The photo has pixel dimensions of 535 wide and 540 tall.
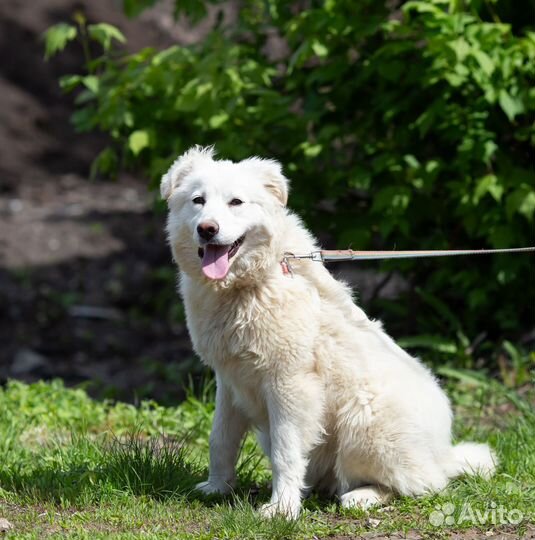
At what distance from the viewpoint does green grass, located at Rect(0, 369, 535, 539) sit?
12.6 ft

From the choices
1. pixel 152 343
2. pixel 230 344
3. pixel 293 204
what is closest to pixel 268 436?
pixel 230 344

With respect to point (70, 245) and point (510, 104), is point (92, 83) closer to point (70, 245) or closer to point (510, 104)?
point (510, 104)

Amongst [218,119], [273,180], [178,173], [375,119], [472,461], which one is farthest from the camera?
[375,119]

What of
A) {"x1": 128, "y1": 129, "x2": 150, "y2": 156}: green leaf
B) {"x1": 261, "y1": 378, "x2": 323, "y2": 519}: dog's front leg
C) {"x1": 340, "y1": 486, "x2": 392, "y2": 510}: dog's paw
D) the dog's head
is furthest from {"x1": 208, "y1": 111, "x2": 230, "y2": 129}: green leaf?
{"x1": 340, "y1": 486, "x2": 392, "y2": 510}: dog's paw

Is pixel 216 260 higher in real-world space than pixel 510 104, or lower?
lower

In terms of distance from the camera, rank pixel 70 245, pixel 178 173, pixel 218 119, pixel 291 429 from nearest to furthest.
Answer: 1. pixel 291 429
2. pixel 178 173
3. pixel 218 119
4. pixel 70 245

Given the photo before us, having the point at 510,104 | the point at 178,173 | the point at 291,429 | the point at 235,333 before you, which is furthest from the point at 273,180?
the point at 510,104

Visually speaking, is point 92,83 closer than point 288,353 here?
No

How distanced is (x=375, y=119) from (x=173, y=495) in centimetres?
376

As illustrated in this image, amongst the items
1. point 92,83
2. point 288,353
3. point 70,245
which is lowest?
point 70,245

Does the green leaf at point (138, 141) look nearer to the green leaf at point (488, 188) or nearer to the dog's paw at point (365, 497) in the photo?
the green leaf at point (488, 188)

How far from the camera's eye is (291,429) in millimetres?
4055

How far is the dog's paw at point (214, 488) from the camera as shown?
171 inches

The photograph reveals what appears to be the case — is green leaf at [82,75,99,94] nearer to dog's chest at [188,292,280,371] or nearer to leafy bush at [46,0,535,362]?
leafy bush at [46,0,535,362]
